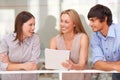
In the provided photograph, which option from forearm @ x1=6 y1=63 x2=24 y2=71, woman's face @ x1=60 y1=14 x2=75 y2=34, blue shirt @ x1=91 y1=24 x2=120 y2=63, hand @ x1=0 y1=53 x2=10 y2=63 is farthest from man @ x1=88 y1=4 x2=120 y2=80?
hand @ x1=0 y1=53 x2=10 y2=63

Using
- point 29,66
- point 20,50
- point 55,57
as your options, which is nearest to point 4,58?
point 20,50

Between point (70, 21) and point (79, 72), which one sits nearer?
point (79, 72)

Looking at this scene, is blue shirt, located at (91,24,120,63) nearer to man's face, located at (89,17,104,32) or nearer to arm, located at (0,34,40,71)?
man's face, located at (89,17,104,32)

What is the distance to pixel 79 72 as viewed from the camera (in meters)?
2.10

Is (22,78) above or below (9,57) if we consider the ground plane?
below

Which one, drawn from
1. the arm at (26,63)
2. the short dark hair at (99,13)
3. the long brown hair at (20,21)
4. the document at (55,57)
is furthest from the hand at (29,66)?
the short dark hair at (99,13)

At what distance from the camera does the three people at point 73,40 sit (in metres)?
2.30

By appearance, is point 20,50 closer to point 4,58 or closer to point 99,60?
point 4,58

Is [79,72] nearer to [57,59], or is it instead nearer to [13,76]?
[57,59]

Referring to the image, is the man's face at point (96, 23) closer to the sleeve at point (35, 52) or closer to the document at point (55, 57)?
the document at point (55, 57)

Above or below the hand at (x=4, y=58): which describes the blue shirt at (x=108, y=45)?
above

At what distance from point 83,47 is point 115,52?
0.85ft

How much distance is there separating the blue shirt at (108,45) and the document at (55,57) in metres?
0.32

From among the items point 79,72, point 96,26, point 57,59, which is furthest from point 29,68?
point 96,26
